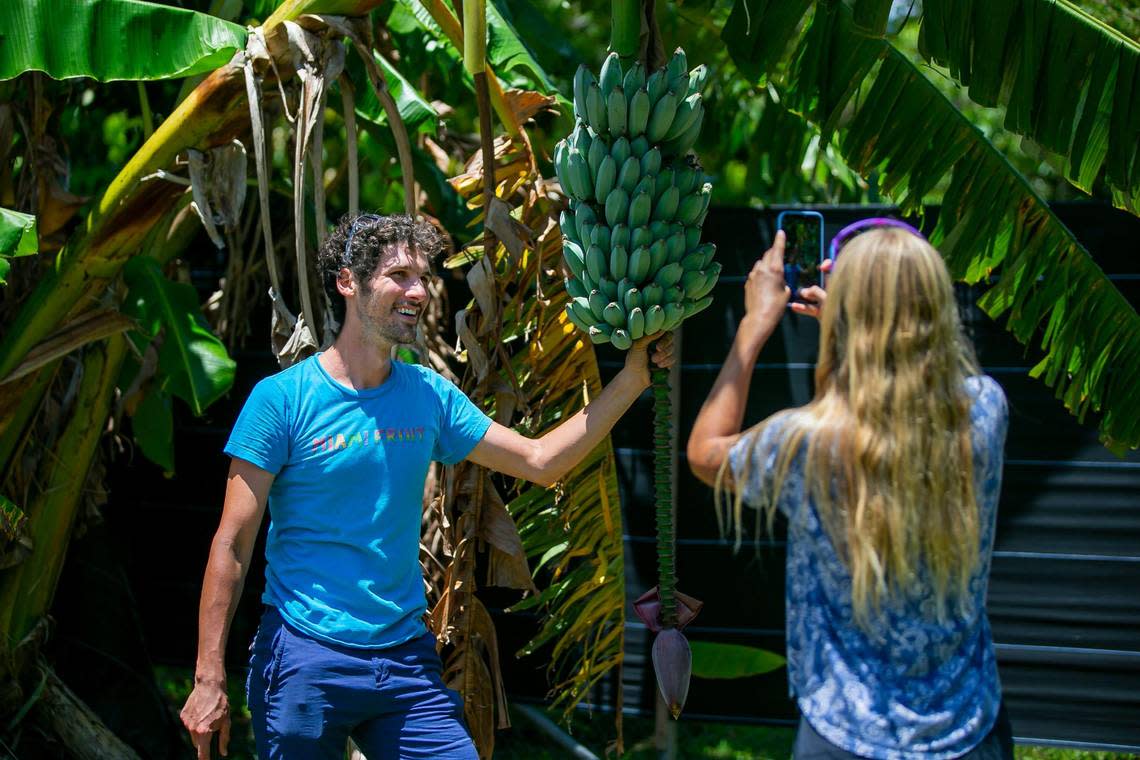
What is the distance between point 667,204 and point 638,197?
8 centimetres

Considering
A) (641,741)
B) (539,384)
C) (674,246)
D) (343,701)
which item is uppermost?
(674,246)

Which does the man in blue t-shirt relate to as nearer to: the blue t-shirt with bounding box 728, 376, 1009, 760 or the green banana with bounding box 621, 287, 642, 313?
the green banana with bounding box 621, 287, 642, 313

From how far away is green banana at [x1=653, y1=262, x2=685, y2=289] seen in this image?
261cm

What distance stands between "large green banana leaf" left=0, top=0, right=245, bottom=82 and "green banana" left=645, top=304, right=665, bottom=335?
1855mm

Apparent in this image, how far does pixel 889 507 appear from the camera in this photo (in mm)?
2027

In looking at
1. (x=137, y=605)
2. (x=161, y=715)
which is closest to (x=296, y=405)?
(x=161, y=715)

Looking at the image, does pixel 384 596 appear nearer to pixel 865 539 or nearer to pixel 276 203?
pixel 865 539

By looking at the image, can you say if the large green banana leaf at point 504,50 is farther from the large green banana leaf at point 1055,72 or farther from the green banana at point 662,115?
the green banana at point 662,115

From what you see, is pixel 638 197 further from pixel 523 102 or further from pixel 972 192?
pixel 972 192

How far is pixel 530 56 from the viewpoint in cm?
442

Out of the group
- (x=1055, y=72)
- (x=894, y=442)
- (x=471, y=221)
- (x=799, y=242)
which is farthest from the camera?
(x=471, y=221)

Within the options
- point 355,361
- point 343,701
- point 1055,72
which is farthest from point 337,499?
point 1055,72

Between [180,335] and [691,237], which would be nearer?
[691,237]

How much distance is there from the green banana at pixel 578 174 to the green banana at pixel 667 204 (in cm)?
19
